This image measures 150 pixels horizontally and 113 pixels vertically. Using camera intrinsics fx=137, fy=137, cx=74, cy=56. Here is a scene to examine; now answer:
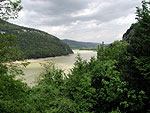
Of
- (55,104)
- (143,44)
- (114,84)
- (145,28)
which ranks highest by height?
(145,28)

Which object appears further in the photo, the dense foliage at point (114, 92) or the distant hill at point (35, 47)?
the distant hill at point (35, 47)

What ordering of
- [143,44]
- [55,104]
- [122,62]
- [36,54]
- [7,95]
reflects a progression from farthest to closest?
[36,54] < [122,62] < [143,44] < [55,104] < [7,95]

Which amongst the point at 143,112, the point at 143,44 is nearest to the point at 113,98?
the point at 143,112

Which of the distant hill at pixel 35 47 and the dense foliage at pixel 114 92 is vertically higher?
the distant hill at pixel 35 47

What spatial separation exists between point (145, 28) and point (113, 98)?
480 cm

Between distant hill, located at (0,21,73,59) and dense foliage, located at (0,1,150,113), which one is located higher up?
distant hill, located at (0,21,73,59)

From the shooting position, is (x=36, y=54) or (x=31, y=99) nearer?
(x=31, y=99)

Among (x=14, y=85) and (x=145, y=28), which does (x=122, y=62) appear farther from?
(x=14, y=85)

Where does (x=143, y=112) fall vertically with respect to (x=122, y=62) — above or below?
below

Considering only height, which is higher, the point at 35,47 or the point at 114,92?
the point at 35,47

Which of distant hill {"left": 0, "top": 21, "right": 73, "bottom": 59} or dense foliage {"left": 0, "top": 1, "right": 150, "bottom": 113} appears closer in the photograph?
dense foliage {"left": 0, "top": 1, "right": 150, "bottom": 113}

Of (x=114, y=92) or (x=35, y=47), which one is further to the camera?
(x=35, y=47)

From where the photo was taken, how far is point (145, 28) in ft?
28.1

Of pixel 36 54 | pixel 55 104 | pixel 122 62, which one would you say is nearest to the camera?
pixel 55 104
